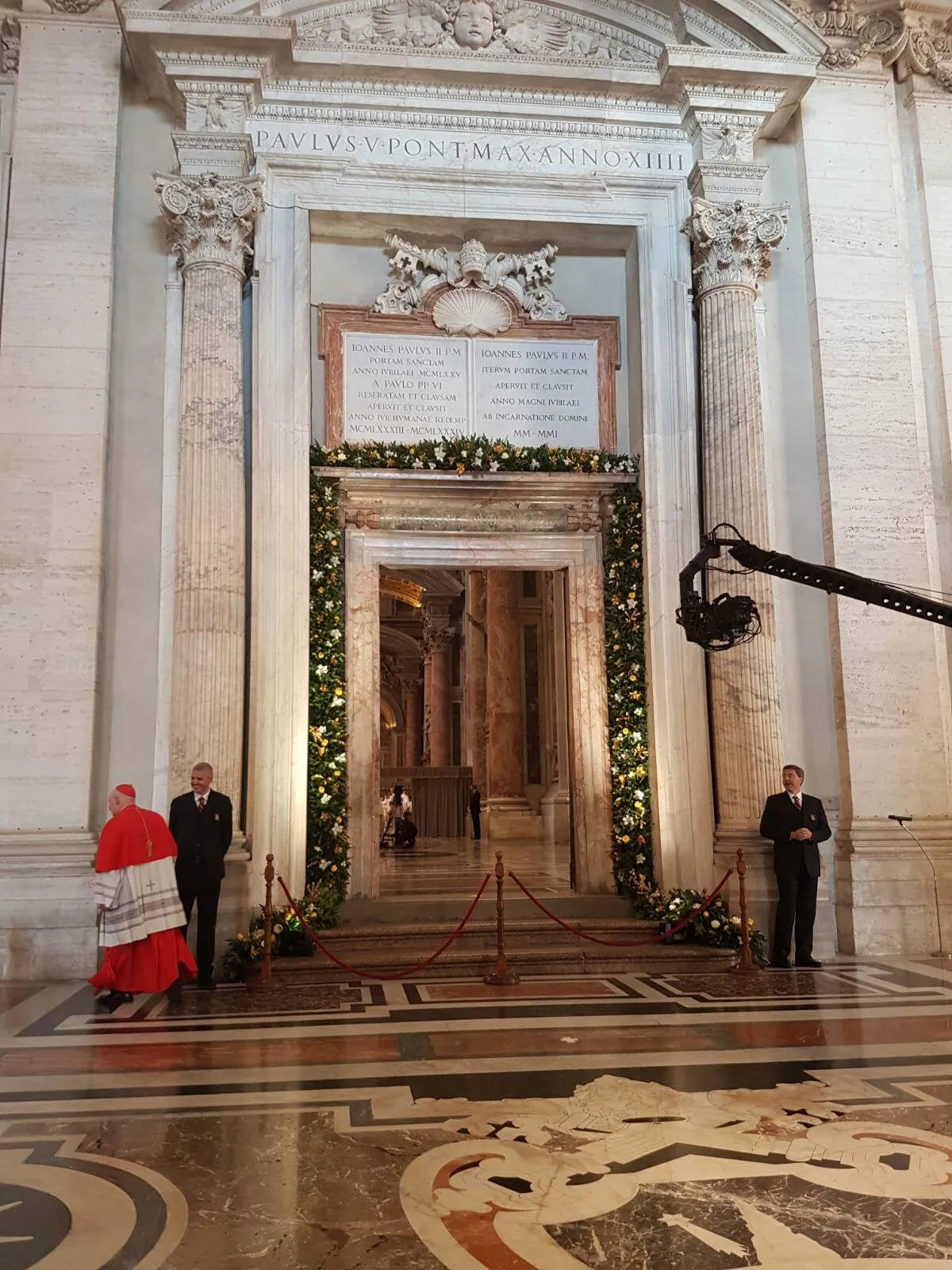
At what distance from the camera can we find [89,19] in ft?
32.6

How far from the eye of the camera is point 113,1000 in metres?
7.04

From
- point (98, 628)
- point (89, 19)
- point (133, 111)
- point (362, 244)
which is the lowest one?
point (98, 628)

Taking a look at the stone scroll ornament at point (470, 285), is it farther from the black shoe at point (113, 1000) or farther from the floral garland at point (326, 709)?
the black shoe at point (113, 1000)

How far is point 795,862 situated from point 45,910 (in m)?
5.69

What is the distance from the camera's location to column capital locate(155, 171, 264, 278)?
372 inches

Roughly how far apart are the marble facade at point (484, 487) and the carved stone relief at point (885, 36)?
34mm

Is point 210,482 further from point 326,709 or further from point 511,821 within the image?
point 511,821

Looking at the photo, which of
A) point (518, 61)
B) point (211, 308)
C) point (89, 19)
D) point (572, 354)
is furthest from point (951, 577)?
point (89, 19)

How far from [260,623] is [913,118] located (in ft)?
26.9

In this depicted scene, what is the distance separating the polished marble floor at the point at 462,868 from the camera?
35.0 feet

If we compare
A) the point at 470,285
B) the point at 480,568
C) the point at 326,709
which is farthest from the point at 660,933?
the point at 470,285

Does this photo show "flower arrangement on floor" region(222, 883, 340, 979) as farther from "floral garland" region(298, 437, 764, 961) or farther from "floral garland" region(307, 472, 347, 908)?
"floral garland" region(307, 472, 347, 908)

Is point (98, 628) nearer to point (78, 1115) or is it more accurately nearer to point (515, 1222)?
point (78, 1115)

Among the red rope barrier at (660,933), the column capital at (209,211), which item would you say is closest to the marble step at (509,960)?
the red rope barrier at (660,933)
